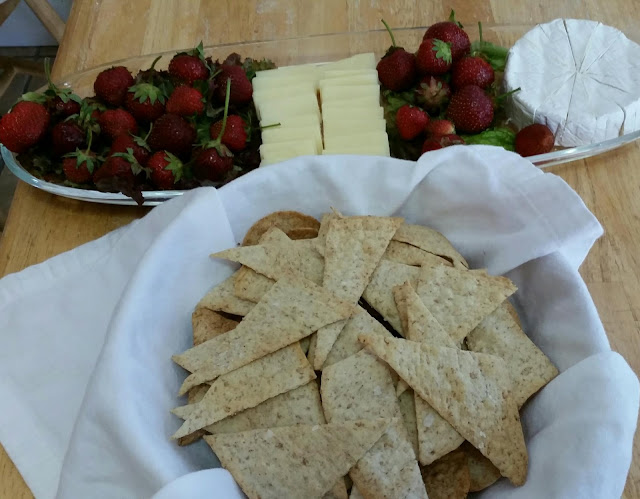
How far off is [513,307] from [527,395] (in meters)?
0.16

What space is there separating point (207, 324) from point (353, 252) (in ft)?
0.78

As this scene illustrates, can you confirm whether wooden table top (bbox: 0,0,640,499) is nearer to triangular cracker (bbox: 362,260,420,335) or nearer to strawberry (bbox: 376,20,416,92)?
strawberry (bbox: 376,20,416,92)

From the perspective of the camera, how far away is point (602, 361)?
2.30ft

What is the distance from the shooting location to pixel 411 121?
117 cm

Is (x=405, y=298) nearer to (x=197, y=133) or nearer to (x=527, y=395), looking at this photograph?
(x=527, y=395)

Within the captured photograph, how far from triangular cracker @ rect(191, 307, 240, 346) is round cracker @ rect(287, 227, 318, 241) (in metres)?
0.17

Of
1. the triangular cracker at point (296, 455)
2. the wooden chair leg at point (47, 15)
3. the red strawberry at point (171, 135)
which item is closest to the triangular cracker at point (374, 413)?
the triangular cracker at point (296, 455)

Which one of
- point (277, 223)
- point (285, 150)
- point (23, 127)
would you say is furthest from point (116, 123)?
point (277, 223)

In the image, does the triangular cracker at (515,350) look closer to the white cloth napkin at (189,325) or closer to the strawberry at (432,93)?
the white cloth napkin at (189,325)

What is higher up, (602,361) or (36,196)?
(36,196)

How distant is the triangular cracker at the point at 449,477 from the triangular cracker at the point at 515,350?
109mm

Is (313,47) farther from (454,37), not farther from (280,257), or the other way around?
(280,257)

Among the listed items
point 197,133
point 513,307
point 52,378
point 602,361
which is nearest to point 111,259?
point 52,378

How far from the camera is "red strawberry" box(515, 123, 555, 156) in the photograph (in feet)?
3.69
